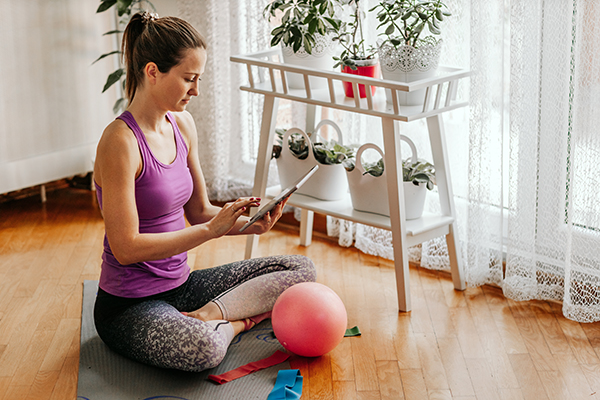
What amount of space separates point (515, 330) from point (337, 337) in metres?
0.56

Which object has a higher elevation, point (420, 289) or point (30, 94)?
point (30, 94)

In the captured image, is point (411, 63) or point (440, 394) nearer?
point (440, 394)

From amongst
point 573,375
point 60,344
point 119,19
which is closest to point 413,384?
point 573,375

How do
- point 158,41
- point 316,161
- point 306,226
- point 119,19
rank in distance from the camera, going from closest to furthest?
point 158,41
point 316,161
point 306,226
point 119,19

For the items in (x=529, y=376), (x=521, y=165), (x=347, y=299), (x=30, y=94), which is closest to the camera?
(x=529, y=376)

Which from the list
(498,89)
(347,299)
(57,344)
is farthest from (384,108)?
(57,344)

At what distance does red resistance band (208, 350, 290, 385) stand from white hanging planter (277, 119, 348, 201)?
2.05 feet

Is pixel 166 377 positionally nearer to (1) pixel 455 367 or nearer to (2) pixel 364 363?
(2) pixel 364 363

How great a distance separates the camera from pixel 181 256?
1.91 meters

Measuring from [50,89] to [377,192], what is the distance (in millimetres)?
1525

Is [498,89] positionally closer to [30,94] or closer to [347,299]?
[347,299]

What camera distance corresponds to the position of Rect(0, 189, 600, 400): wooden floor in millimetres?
1717

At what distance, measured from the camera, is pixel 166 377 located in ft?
5.71

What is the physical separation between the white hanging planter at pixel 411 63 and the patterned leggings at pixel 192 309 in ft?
1.92
